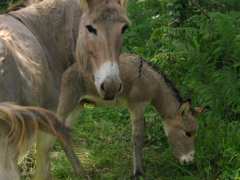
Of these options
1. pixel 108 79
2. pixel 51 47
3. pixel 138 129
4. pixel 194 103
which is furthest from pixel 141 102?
pixel 108 79

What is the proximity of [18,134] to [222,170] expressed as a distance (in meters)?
3.11

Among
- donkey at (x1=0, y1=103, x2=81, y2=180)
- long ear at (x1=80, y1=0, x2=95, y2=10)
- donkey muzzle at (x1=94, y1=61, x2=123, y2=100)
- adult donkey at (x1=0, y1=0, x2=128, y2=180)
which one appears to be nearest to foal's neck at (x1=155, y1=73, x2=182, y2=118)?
adult donkey at (x1=0, y1=0, x2=128, y2=180)

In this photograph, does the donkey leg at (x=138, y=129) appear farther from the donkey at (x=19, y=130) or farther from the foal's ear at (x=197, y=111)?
the donkey at (x=19, y=130)

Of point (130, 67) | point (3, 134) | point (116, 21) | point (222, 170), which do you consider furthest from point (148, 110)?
point (3, 134)

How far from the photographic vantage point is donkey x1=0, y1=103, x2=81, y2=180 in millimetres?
2619

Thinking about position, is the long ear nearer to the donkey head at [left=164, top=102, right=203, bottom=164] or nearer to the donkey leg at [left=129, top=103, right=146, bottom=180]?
the donkey leg at [left=129, top=103, right=146, bottom=180]

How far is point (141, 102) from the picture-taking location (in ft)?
19.4

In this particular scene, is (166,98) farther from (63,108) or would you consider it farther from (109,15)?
(109,15)

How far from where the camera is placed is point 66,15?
15.5ft

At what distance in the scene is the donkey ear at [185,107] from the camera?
19.1 feet

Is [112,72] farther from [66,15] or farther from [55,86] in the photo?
[66,15]

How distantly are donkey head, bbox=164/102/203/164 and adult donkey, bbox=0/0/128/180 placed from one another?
5.05 ft

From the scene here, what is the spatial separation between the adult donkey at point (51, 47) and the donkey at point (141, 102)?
877 mm

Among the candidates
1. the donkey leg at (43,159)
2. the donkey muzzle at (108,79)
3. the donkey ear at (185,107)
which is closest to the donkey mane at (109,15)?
the donkey muzzle at (108,79)
